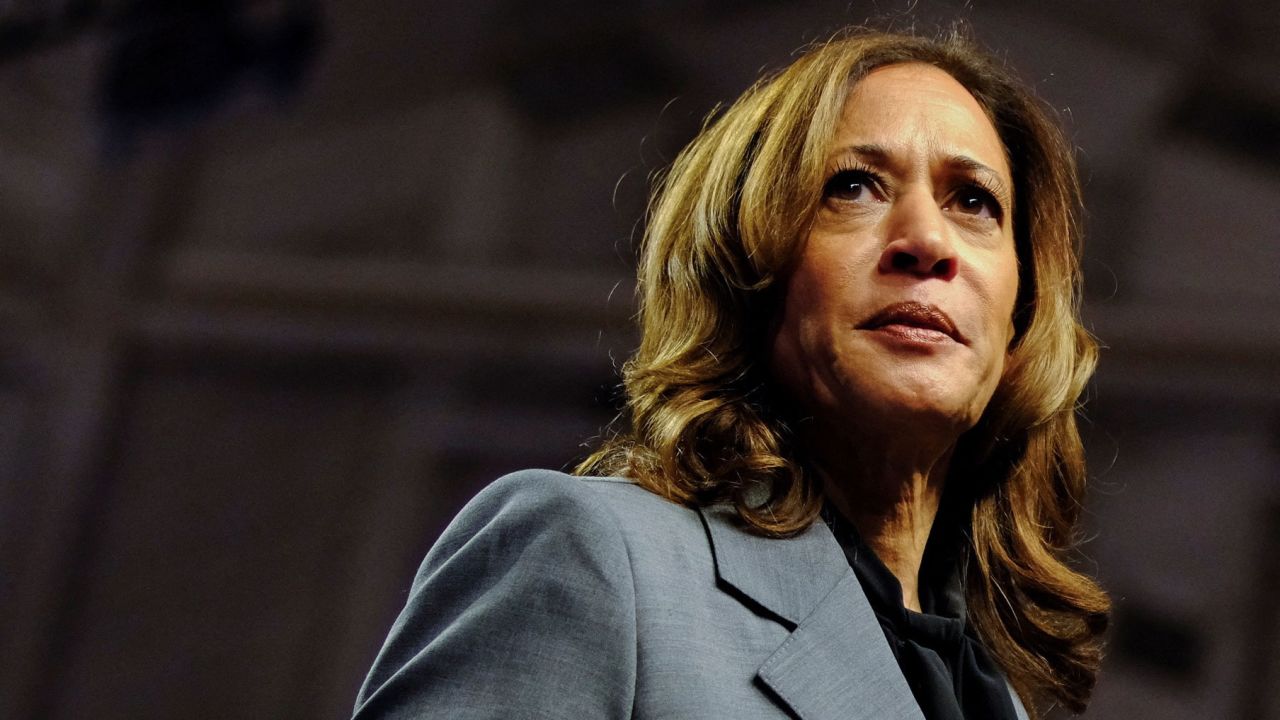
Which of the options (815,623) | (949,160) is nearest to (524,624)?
(815,623)

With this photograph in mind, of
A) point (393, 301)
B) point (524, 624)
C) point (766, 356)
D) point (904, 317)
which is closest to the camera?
point (524, 624)

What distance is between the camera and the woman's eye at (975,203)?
167 centimetres

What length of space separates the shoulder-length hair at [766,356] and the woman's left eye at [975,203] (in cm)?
17

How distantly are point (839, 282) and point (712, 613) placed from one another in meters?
0.43

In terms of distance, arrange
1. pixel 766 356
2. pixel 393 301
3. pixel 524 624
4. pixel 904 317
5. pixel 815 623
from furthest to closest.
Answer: pixel 393 301, pixel 766 356, pixel 904 317, pixel 815 623, pixel 524 624

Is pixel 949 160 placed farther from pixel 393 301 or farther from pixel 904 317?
pixel 393 301

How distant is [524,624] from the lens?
1.21 meters

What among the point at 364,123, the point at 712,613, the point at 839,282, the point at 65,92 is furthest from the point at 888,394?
the point at 65,92

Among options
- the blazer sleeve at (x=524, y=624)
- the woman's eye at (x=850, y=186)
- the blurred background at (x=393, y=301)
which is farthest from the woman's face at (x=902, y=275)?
the blurred background at (x=393, y=301)

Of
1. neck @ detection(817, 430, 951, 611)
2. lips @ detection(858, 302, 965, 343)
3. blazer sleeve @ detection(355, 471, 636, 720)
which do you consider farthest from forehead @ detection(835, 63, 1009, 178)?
blazer sleeve @ detection(355, 471, 636, 720)

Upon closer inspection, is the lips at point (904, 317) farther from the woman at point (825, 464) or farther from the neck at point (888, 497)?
the neck at point (888, 497)

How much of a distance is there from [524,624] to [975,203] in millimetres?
816

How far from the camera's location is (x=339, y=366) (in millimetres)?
3709

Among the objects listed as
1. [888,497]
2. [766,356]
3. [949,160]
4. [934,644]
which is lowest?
[934,644]
